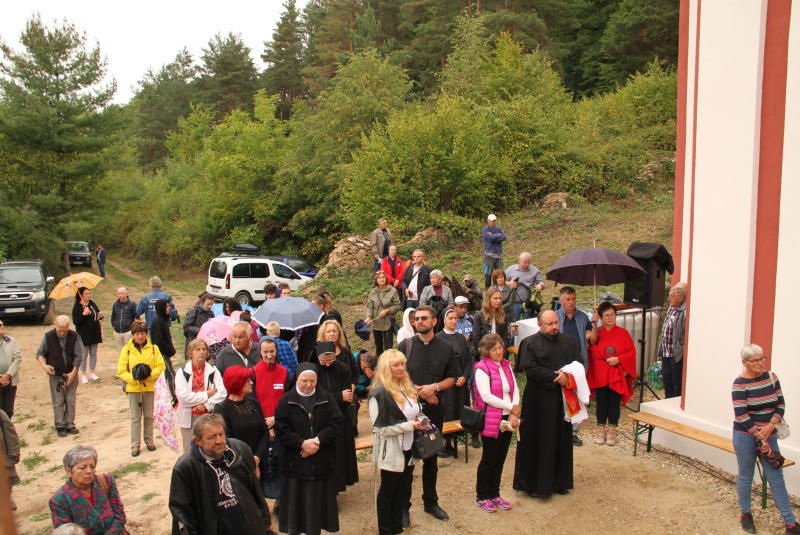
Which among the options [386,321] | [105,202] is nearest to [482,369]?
[386,321]

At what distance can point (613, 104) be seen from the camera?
1036 inches

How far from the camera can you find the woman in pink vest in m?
5.29

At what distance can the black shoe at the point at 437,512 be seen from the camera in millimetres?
5418

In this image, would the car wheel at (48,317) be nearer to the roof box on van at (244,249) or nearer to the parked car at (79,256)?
the roof box on van at (244,249)

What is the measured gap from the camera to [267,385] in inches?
218

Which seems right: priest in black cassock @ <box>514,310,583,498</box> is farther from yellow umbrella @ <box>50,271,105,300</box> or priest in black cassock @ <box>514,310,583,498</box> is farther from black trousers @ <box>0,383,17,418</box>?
yellow umbrella @ <box>50,271,105,300</box>

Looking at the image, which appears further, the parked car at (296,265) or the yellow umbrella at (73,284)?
the parked car at (296,265)

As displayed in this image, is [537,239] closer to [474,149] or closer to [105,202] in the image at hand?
[474,149]

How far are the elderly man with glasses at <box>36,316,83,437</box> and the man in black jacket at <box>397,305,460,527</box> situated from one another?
16.3ft

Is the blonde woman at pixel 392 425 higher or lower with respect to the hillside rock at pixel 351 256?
lower

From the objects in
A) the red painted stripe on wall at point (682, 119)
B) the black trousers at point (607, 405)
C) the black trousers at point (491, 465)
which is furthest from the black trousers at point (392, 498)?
the red painted stripe on wall at point (682, 119)

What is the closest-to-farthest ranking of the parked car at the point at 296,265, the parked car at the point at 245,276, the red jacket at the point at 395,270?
1. the red jacket at the point at 395,270
2. the parked car at the point at 245,276
3. the parked car at the point at 296,265

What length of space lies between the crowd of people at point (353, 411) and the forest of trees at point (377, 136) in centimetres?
1107

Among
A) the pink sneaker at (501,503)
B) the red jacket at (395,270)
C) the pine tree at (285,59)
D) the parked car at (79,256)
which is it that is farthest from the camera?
the pine tree at (285,59)
